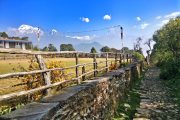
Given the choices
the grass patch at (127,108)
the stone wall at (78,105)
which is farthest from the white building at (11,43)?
the stone wall at (78,105)

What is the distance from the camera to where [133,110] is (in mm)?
10773

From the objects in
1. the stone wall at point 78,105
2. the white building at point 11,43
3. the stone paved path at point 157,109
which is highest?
the white building at point 11,43

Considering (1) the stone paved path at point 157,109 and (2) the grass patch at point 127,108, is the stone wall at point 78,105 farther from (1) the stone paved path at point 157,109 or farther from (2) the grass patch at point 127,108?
(1) the stone paved path at point 157,109

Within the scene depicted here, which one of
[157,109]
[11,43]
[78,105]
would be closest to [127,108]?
[157,109]

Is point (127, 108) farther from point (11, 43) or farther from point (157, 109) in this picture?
point (11, 43)

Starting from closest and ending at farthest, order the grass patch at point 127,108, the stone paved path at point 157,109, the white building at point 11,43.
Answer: the stone paved path at point 157,109
the grass patch at point 127,108
the white building at point 11,43

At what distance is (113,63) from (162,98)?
5.74 metres

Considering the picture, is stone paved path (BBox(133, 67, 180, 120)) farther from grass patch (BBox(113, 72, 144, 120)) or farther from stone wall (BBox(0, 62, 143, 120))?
stone wall (BBox(0, 62, 143, 120))

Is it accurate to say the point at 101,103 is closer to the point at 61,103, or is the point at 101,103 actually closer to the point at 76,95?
the point at 76,95

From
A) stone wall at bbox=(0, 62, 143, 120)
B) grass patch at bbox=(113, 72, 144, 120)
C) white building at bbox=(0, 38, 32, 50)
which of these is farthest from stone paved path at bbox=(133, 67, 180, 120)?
white building at bbox=(0, 38, 32, 50)

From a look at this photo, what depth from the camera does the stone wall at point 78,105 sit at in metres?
4.40

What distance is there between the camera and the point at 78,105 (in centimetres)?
605

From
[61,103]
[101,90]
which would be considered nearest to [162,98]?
[101,90]

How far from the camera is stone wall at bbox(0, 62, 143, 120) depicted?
4398mm
